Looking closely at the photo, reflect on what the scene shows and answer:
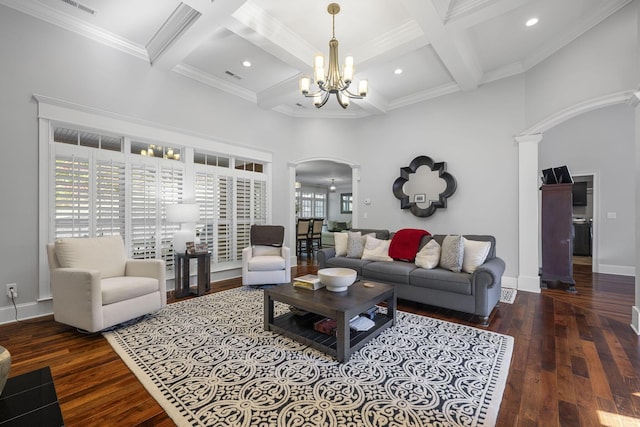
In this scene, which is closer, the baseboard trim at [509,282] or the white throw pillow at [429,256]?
the white throw pillow at [429,256]

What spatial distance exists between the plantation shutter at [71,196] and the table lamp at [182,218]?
91cm

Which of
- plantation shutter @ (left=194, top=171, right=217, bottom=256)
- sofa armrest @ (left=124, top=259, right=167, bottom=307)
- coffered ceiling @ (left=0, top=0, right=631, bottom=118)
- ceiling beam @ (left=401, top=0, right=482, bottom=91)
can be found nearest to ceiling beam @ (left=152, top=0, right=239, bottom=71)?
coffered ceiling @ (left=0, top=0, right=631, bottom=118)

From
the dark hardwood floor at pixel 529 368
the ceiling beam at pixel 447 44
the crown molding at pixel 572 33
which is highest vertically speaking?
the crown molding at pixel 572 33

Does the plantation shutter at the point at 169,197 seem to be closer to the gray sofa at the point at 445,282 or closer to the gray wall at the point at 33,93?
the gray wall at the point at 33,93

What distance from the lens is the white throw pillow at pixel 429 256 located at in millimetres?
3436

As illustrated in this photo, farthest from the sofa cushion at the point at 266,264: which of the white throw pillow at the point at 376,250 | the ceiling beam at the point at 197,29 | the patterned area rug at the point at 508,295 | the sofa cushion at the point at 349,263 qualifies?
the patterned area rug at the point at 508,295

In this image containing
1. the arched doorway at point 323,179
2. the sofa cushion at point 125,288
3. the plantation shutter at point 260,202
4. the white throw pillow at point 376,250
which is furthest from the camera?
the arched doorway at point 323,179

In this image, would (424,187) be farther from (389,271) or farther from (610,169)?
(610,169)

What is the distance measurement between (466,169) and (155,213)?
4.98 metres

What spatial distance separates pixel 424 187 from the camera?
517cm

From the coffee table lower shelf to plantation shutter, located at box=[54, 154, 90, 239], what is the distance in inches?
105

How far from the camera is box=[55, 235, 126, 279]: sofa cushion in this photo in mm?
2766

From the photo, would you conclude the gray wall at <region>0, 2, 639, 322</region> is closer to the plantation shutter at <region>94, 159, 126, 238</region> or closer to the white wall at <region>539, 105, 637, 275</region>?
the white wall at <region>539, 105, 637, 275</region>

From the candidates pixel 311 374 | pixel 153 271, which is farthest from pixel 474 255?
pixel 153 271
